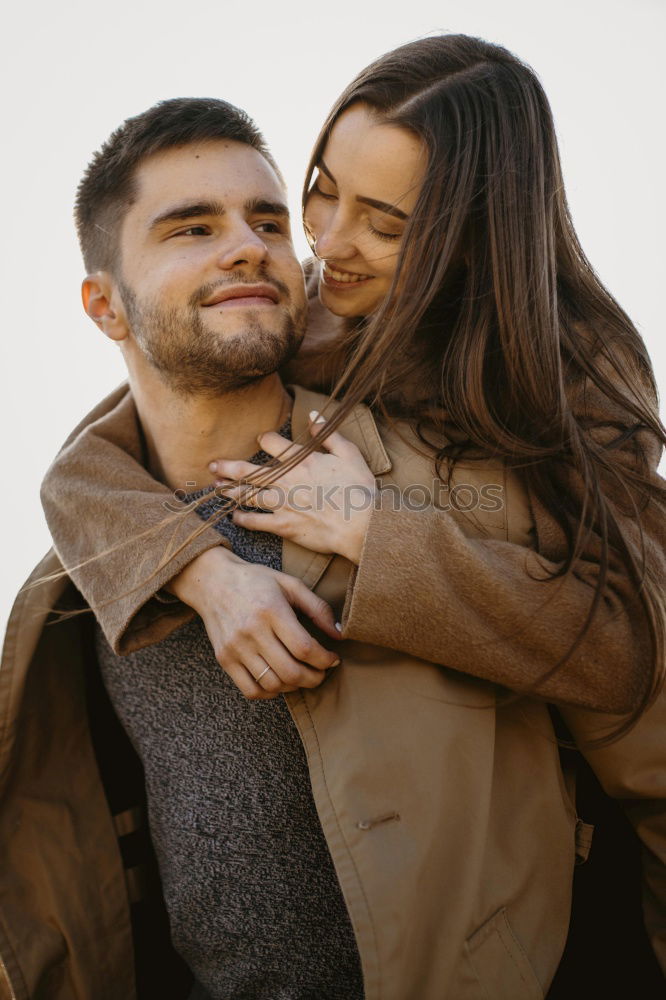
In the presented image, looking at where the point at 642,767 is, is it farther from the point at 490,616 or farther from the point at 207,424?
the point at 207,424

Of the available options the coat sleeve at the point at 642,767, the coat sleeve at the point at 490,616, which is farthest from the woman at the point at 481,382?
the coat sleeve at the point at 642,767

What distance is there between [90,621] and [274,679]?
898 mm

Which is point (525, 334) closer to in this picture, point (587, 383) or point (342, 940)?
point (587, 383)

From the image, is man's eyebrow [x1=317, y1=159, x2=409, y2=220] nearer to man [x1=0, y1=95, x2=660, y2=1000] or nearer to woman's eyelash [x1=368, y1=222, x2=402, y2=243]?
woman's eyelash [x1=368, y1=222, x2=402, y2=243]

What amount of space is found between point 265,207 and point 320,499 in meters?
0.94

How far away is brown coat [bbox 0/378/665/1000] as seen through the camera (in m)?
1.34

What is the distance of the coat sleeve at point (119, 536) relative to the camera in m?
1.59

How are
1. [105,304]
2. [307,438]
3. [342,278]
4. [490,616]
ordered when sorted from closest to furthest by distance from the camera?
[490,616], [307,438], [342,278], [105,304]

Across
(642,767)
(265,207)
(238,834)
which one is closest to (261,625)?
(238,834)

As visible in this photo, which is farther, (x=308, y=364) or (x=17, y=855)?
(x=308, y=364)

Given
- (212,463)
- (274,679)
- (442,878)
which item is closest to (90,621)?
(212,463)

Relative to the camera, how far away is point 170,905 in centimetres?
184

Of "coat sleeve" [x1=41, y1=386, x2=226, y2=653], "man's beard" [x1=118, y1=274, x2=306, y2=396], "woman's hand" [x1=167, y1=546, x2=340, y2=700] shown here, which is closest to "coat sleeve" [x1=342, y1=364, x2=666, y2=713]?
"woman's hand" [x1=167, y1=546, x2=340, y2=700]

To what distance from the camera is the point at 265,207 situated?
6.77 feet
